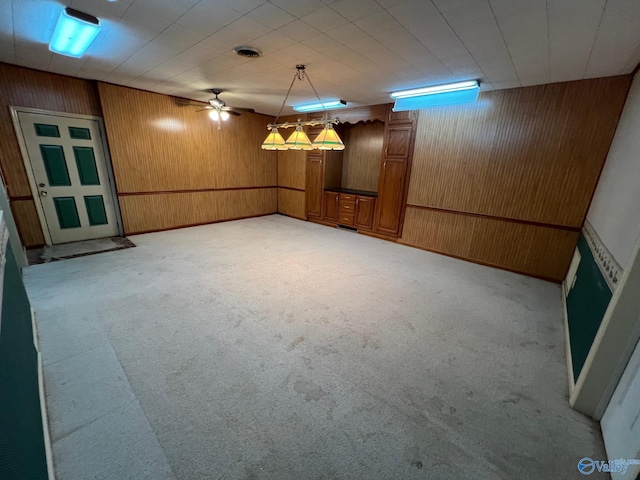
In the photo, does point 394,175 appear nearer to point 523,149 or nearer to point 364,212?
point 364,212

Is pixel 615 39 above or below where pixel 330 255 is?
above

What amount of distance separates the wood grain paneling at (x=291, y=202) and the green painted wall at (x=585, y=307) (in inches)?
214

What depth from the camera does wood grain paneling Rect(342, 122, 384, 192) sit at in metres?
6.03

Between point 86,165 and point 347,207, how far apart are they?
5.09m

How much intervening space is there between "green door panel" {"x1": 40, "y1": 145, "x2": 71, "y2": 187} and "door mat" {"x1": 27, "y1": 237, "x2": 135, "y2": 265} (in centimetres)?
105

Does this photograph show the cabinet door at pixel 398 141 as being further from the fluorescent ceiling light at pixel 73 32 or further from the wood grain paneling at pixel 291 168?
the fluorescent ceiling light at pixel 73 32

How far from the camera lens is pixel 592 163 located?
328 cm

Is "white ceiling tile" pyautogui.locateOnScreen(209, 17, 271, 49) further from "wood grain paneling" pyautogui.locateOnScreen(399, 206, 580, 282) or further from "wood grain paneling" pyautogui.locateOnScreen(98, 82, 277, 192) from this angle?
"wood grain paneling" pyautogui.locateOnScreen(399, 206, 580, 282)

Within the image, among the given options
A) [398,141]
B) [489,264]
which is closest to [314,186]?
[398,141]

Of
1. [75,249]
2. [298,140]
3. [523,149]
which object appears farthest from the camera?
[75,249]

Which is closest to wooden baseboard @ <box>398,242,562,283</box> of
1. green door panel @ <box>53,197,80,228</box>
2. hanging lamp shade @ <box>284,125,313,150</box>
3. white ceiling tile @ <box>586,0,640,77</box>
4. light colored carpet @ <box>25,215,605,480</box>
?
light colored carpet @ <box>25,215,605,480</box>

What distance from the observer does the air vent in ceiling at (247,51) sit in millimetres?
2718

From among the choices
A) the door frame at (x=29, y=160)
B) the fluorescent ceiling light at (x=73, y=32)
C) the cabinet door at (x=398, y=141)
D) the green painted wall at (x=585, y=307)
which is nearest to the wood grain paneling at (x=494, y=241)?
the green painted wall at (x=585, y=307)

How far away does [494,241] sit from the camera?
4145 mm
